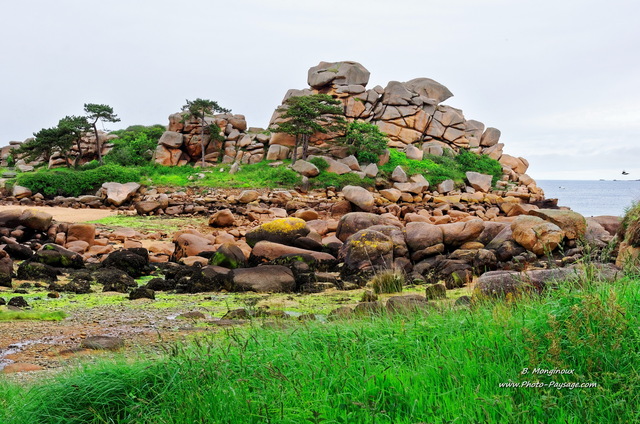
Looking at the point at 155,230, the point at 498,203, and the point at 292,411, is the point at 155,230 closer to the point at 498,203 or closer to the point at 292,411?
the point at 292,411

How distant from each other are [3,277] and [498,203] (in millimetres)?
32929

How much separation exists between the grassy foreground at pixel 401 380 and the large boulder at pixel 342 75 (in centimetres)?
4948

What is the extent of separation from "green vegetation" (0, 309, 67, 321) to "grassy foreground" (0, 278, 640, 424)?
188 inches

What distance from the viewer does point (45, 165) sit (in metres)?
51.2

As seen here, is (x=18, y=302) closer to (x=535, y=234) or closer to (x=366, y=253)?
(x=366, y=253)

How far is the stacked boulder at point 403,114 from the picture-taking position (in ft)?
168

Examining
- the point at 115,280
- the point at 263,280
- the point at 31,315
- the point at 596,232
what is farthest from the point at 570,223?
the point at 31,315

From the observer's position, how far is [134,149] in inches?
1917

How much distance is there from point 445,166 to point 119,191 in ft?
89.5

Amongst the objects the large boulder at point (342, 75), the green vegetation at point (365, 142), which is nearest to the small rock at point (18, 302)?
the green vegetation at point (365, 142)

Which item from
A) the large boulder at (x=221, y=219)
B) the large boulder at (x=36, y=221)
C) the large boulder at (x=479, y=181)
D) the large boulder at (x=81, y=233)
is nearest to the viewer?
the large boulder at (x=81, y=233)

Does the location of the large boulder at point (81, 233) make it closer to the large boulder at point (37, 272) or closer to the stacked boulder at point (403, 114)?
the large boulder at point (37, 272)

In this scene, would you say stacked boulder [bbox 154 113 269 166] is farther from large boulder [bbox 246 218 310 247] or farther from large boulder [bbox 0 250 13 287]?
large boulder [bbox 0 250 13 287]

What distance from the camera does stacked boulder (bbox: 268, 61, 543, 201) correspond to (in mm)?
51156
